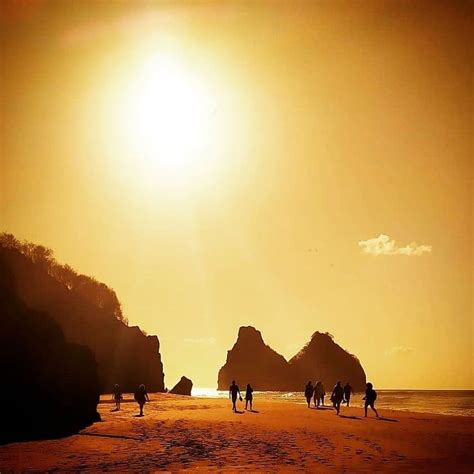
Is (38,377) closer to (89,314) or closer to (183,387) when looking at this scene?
(89,314)

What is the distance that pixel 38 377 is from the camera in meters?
21.0

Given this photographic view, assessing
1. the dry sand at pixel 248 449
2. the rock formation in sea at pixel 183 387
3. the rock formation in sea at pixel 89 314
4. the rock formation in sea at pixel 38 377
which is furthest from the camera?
the rock formation in sea at pixel 183 387

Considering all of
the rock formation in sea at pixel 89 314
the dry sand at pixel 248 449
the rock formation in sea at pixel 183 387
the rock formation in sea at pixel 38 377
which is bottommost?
the dry sand at pixel 248 449

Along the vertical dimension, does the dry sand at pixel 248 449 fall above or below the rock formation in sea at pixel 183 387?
below

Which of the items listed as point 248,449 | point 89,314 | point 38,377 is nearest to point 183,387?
point 89,314

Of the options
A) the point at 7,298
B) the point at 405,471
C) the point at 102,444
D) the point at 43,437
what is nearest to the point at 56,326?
the point at 7,298

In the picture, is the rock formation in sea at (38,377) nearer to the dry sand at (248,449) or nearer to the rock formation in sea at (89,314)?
the dry sand at (248,449)

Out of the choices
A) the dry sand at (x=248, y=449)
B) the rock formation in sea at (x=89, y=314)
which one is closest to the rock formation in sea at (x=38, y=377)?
the dry sand at (x=248, y=449)

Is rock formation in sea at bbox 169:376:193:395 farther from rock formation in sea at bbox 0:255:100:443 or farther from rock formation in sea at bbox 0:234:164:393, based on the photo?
rock formation in sea at bbox 0:255:100:443

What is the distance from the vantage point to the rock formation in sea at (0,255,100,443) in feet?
64.2

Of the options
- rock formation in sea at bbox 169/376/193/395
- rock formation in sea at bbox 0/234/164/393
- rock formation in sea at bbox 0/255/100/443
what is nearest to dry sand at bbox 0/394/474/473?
rock formation in sea at bbox 0/255/100/443

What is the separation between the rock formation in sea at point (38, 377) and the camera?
64.2 feet

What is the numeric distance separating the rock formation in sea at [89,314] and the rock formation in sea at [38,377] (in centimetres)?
3895

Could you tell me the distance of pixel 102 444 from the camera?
644 inches
